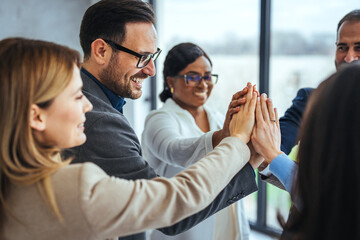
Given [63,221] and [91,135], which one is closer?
[63,221]

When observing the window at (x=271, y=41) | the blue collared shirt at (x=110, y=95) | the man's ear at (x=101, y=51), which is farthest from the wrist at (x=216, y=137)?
the window at (x=271, y=41)

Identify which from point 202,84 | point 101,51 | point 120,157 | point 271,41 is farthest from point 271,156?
point 271,41

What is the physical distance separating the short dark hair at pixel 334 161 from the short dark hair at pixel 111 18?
0.87 meters

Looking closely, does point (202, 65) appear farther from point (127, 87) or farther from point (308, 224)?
point (308, 224)

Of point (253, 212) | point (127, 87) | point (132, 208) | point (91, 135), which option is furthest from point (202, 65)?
point (253, 212)

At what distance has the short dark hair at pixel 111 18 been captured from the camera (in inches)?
57.2

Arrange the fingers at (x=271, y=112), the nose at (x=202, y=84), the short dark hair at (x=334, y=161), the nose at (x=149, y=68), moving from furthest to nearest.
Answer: the nose at (x=202, y=84)
the nose at (x=149, y=68)
the fingers at (x=271, y=112)
the short dark hair at (x=334, y=161)

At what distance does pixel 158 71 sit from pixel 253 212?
177 centimetres

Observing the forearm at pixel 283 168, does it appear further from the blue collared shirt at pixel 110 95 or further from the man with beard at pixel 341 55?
the blue collared shirt at pixel 110 95

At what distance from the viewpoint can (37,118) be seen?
0.94 meters

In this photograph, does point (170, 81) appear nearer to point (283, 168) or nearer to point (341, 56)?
point (341, 56)

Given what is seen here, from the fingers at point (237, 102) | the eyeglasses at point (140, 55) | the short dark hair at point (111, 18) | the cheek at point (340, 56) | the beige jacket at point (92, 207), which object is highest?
the short dark hair at point (111, 18)

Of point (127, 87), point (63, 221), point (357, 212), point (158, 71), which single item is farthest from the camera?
point (158, 71)

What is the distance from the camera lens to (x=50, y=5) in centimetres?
344
